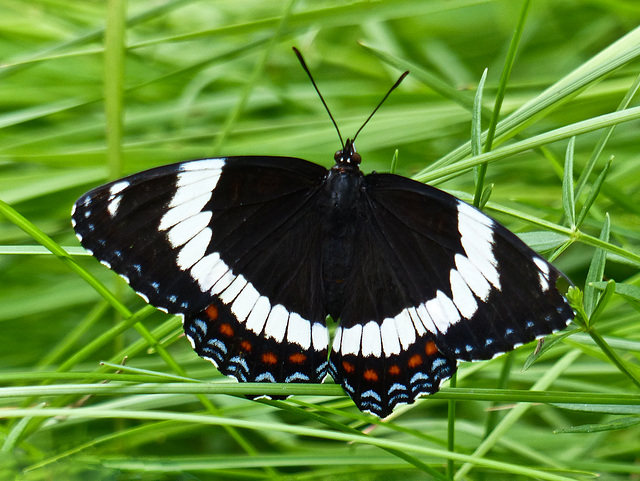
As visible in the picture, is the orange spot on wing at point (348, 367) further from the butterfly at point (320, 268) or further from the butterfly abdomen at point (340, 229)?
the butterfly abdomen at point (340, 229)

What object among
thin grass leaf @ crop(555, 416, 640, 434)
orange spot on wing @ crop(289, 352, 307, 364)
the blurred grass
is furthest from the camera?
orange spot on wing @ crop(289, 352, 307, 364)

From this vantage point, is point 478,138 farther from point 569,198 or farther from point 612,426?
point 612,426

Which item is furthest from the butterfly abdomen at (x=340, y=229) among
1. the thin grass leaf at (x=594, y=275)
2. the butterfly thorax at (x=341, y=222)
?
the thin grass leaf at (x=594, y=275)

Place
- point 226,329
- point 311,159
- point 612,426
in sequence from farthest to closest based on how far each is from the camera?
point 311,159, point 226,329, point 612,426

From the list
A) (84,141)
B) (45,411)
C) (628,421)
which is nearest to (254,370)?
(45,411)

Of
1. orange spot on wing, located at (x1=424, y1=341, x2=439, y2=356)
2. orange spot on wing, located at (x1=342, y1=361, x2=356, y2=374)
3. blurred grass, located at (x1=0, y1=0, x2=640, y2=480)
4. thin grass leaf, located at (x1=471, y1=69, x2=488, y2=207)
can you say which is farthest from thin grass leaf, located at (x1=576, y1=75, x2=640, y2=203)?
orange spot on wing, located at (x1=342, y1=361, x2=356, y2=374)

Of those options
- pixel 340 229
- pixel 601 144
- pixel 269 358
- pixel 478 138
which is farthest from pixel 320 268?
pixel 601 144

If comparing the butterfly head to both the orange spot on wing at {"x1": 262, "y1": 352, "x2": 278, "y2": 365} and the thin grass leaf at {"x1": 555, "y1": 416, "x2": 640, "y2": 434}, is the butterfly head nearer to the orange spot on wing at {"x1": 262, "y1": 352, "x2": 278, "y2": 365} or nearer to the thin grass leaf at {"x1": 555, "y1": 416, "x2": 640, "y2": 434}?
the orange spot on wing at {"x1": 262, "y1": 352, "x2": 278, "y2": 365}
